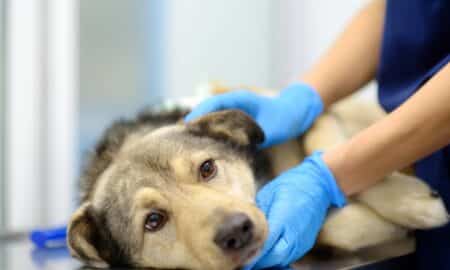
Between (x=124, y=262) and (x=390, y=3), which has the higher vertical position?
(x=390, y=3)

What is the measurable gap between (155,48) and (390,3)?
5.68 ft

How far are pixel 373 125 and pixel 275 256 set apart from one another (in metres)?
0.44

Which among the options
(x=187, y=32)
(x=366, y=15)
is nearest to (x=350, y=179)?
(x=366, y=15)

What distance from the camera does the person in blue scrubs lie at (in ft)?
3.73

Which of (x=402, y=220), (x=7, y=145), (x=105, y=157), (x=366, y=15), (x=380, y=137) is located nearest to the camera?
(x=380, y=137)

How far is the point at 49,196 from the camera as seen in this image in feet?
8.16

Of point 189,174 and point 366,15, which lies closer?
point 189,174

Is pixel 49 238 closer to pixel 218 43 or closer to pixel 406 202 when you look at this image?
pixel 406 202

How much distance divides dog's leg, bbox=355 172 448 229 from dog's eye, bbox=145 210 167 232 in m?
0.59

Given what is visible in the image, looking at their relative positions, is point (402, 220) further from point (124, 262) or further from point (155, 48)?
point (155, 48)

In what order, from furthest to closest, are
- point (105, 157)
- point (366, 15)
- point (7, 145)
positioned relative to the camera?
1. point (7, 145)
2. point (366, 15)
3. point (105, 157)

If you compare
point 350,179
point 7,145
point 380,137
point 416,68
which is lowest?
point 7,145

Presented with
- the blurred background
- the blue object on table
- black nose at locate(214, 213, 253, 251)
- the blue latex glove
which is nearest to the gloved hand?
the blue latex glove

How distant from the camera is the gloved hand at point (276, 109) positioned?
5.09 feet
